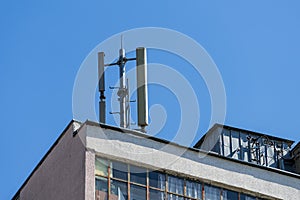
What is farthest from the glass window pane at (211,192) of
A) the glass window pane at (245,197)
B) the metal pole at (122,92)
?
the metal pole at (122,92)

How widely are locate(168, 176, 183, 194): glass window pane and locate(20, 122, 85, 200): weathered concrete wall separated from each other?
3.03m

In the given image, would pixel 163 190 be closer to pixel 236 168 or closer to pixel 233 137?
pixel 236 168

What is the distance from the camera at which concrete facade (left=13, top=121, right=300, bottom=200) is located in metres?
32.4

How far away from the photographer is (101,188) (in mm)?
32031

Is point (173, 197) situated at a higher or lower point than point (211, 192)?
lower

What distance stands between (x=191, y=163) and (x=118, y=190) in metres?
2.91

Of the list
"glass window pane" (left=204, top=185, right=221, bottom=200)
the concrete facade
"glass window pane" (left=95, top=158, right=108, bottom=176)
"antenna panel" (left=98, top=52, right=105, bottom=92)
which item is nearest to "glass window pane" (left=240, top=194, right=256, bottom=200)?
the concrete facade

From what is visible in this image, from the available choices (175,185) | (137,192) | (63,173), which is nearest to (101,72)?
(63,173)

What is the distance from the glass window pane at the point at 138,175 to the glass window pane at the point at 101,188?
3.10 ft

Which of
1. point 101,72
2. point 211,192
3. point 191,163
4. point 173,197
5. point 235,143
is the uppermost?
point 101,72

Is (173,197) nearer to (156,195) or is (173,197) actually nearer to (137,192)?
(156,195)

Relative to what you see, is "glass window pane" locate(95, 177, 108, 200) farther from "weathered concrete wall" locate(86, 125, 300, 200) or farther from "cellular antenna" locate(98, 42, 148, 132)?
"cellular antenna" locate(98, 42, 148, 132)

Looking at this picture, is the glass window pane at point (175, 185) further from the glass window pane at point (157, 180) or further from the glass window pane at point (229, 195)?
the glass window pane at point (229, 195)

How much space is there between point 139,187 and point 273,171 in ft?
17.6
